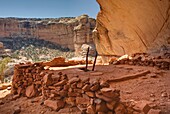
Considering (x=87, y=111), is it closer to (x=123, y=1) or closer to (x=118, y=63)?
(x=118, y=63)

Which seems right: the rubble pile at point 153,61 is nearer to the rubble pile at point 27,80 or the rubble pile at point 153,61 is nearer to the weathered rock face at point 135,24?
the weathered rock face at point 135,24

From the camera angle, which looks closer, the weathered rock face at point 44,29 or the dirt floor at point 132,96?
the dirt floor at point 132,96

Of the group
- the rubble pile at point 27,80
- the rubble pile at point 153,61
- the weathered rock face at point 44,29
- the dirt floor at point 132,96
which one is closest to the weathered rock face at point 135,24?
the rubble pile at point 153,61

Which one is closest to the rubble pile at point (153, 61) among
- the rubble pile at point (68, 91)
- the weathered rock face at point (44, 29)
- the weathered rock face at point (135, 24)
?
the weathered rock face at point (135, 24)

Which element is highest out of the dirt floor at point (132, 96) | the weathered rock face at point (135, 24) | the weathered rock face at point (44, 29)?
the weathered rock face at point (44, 29)

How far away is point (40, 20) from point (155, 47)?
134ft

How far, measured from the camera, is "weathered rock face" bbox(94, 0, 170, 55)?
27.9ft

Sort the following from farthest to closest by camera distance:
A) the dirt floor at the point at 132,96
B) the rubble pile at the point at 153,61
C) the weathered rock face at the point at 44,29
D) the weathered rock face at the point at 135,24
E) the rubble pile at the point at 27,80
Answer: the weathered rock face at the point at 44,29 < the weathered rock face at the point at 135,24 < the rubble pile at the point at 153,61 < the rubble pile at the point at 27,80 < the dirt floor at the point at 132,96

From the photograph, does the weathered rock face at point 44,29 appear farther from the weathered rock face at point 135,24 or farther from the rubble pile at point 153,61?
the rubble pile at point 153,61

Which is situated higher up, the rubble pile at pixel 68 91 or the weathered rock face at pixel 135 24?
the weathered rock face at pixel 135 24

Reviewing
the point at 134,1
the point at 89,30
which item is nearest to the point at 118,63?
the point at 134,1

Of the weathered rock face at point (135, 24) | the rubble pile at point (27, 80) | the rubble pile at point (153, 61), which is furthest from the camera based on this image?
the weathered rock face at point (135, 24)

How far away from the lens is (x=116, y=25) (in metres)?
12.1

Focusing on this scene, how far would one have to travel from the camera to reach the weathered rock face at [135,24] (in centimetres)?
852
